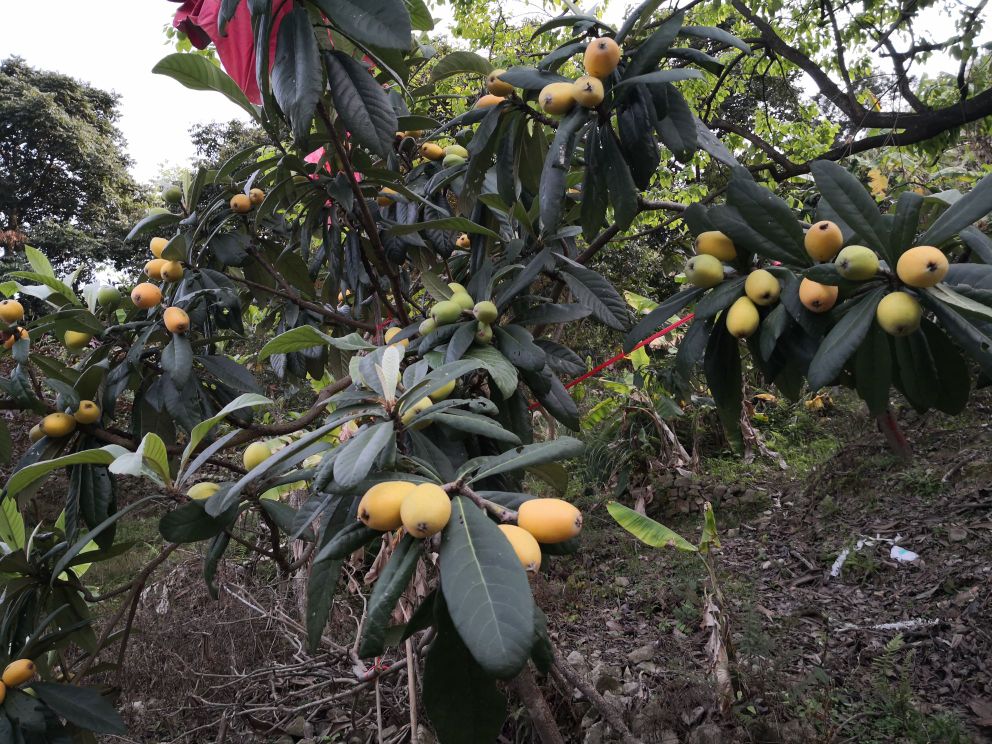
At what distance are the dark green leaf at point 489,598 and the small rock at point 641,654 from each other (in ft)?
7.22

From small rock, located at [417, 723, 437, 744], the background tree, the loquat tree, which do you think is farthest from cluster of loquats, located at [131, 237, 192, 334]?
→ the background tree

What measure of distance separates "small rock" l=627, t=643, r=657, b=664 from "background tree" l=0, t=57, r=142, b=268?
12.9 m

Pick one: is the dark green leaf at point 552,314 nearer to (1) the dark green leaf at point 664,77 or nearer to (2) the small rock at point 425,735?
(1) the dark green leaf at point 664,77

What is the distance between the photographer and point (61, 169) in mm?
13289

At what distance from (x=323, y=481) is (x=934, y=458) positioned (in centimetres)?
413

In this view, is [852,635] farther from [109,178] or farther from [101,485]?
[109,178]

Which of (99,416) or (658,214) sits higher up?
(658,214)

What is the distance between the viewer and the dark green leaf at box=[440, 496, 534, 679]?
465 mm

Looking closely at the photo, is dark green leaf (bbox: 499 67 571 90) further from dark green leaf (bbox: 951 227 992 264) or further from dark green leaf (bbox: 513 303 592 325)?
dark green leaf (bbox: 951 227 992 264)

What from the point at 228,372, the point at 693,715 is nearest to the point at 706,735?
the point at 693,715

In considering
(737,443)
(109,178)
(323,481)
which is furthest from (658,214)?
(109,178)

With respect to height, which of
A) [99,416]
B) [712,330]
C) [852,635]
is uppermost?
[712,330]

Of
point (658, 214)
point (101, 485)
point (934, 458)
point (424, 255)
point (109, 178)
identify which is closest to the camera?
point (101, 485)

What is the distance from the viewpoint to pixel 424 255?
5.12 ft
